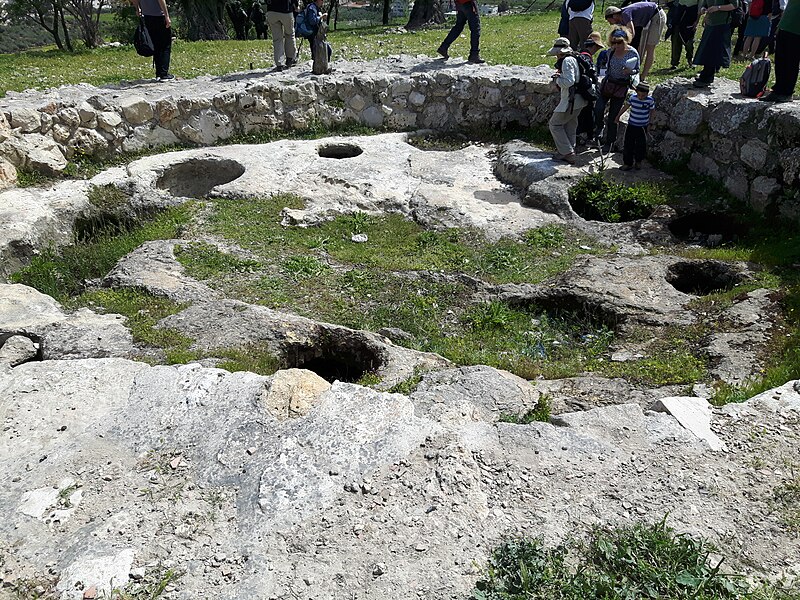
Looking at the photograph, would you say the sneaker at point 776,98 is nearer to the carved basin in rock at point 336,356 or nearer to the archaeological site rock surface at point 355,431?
the archaeological site rock surface at point 355,431

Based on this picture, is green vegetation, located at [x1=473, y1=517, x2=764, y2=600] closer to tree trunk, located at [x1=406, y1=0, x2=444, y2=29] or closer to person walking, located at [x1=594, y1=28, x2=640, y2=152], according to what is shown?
person walking, located at [x1=594, y1=28, x2=640, y2=152]

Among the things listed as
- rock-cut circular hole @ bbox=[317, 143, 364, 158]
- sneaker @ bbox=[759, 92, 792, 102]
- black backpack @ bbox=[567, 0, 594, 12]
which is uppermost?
black backpack @ bbox=[567, 0, 594, 12]

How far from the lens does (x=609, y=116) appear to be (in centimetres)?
1020

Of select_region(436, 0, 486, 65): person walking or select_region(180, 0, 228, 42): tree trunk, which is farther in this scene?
select_region(180, 0, 228, 42): tree trunk

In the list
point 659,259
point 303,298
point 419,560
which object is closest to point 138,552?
point 419,560

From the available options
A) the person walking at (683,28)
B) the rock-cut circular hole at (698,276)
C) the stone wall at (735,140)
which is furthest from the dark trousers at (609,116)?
the person walking at (683,28)

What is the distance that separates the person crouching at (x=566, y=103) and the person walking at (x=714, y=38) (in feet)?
7.01

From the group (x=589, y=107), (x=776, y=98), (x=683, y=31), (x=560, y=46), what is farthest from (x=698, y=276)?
(x=683, y=31)

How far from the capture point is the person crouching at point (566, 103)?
382 inches

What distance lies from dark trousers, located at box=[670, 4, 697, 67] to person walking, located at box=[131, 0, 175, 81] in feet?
32.9

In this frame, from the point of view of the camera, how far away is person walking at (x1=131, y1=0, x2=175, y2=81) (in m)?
12.3

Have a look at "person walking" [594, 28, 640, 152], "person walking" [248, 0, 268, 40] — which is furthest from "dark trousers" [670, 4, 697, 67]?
"person walking" [248, 0, 268, 40]

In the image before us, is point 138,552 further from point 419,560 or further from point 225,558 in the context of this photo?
point 419,560

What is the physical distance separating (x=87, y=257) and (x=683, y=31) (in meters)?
11.5
